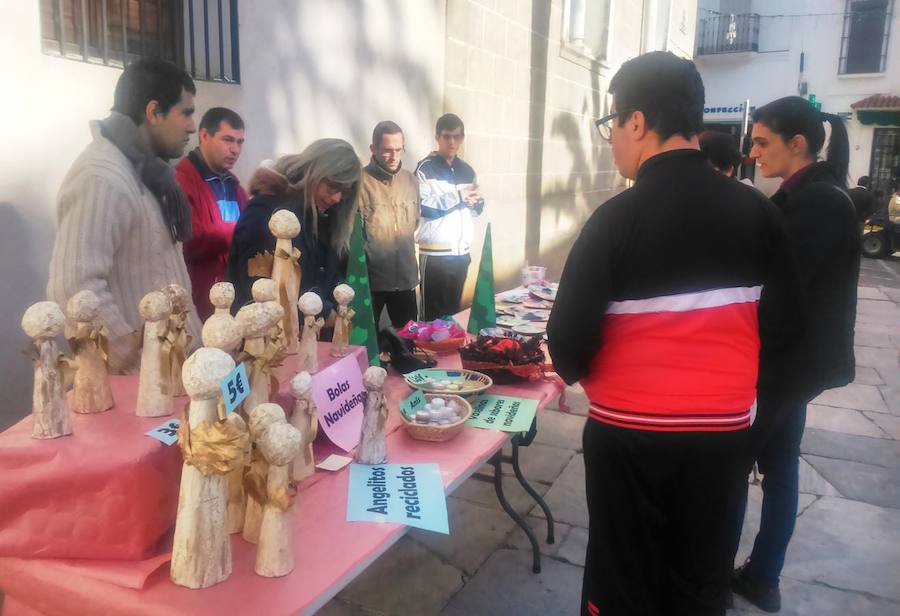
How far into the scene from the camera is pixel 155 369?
54.6 inches

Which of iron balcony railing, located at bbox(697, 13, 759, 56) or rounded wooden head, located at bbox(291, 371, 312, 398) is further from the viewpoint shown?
iron balcony railing, located at bbox(697, 13, 759, 56)

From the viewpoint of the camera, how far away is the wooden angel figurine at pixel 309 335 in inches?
70.8

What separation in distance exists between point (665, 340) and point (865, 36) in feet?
Result: 67.5

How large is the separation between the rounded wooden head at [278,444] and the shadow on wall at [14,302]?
1.86 metres

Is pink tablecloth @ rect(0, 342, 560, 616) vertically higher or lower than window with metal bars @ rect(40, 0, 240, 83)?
lower

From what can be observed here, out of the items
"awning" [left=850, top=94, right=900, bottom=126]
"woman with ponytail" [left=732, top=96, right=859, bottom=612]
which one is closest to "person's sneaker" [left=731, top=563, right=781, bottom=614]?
"woman with ponytail" [left=732, top=96, right=859, bottom=612]

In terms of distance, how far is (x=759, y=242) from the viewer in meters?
1.48

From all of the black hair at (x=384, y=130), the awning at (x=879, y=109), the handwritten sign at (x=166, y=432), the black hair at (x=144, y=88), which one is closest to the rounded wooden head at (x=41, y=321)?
the handwritten sign at (x=166, y=432)

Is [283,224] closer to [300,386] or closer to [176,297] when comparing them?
[176,297]

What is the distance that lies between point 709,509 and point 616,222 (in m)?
0.67

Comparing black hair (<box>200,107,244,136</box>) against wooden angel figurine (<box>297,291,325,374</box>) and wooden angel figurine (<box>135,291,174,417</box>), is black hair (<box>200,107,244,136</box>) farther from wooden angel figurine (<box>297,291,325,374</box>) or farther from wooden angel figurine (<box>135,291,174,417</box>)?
wooden angel figurine (<box>135,291,174,417</box>)

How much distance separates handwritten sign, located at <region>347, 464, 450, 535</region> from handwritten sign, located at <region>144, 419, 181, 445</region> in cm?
41

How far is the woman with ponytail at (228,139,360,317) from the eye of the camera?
7.44ft

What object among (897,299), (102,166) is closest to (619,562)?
(102,166)
